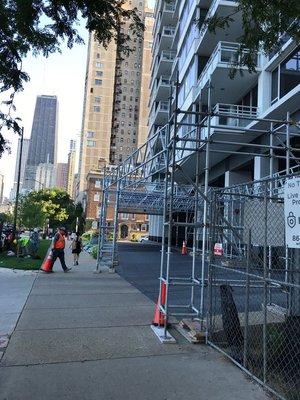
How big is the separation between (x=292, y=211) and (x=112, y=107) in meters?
129

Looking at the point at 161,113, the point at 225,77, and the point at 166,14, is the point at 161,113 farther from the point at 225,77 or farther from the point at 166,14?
the point at 225,77

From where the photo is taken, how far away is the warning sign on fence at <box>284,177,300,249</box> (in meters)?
5.09

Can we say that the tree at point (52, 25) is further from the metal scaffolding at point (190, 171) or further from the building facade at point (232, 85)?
the building facade at point (232, 85)

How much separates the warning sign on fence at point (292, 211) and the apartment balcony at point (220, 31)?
17978mm

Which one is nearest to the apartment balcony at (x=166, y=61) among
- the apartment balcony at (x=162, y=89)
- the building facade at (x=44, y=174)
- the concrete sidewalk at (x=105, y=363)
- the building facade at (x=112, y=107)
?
the apartment balcony at (x=162, y=89)

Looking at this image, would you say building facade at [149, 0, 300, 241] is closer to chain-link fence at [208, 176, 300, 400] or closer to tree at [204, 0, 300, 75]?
chain-link fence at [208, 176, 300, 400]

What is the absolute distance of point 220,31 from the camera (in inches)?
1069

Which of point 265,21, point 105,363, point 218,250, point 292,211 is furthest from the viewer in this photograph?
point 218,250

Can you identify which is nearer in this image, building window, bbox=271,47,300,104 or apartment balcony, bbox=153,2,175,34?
building window, bbox=271,47,300,104

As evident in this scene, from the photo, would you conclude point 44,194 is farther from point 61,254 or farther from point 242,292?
point 242,292

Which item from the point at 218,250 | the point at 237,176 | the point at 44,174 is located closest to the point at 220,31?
the point at 237,176

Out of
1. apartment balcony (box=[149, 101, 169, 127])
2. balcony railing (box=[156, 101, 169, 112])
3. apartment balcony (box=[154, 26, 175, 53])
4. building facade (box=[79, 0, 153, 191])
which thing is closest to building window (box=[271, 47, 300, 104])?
apartment balcony (box=[149, 101, 169, 127])

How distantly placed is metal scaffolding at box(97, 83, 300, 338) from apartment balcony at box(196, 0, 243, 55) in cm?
402

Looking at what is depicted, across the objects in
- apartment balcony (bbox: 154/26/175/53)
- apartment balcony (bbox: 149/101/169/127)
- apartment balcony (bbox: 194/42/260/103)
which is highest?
apartment balcony (bbox: 154/26/175/53)
